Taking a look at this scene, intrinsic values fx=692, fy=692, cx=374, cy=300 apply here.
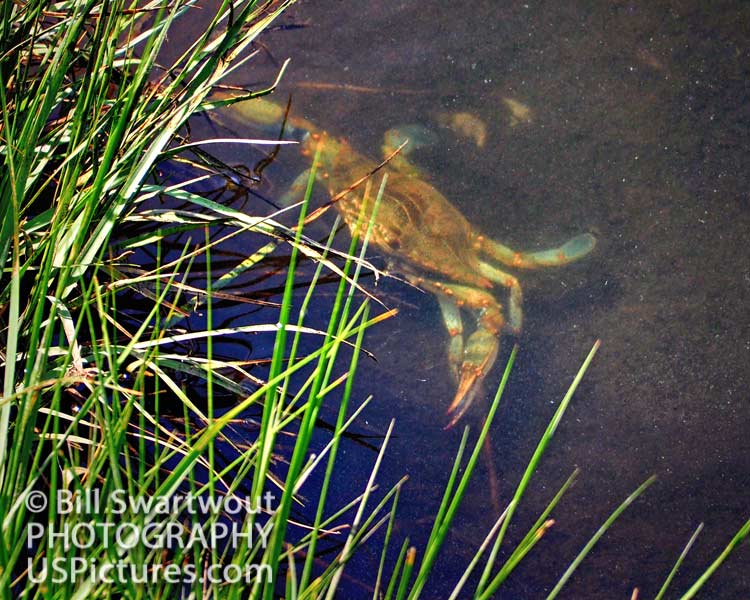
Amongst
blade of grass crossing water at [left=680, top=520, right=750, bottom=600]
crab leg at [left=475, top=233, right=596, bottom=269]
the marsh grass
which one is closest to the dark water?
crab leg at [left=475, top=233, right=596, bottom=269]

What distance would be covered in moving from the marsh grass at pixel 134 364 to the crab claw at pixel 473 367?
12 cm

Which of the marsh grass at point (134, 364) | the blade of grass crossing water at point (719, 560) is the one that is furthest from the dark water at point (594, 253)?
the blade of grass crossing water at point (719, 560)

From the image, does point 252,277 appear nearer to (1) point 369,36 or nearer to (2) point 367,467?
(2) point 367,467

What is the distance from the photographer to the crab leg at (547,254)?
2.05 metres

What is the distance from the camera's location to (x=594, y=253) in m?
2.06

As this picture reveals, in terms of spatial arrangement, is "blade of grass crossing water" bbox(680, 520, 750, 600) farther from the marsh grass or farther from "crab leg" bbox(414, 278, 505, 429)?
"crab leg" bbox(414, 278, 505, 429)

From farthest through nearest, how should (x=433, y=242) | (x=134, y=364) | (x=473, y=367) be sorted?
(x=433, y=242)
(x=473, y=367)
(x=134, y=364)

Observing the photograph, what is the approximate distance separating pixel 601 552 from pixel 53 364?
1472mm

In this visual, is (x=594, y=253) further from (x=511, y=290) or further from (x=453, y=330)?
(x=453, y=330)

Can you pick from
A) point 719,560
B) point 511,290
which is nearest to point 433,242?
point 511,290

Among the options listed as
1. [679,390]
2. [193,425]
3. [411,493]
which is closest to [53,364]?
[193,425]

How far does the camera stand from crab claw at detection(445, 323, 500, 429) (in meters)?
1.95

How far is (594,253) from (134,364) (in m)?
1.33

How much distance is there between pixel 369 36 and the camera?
222 cm
